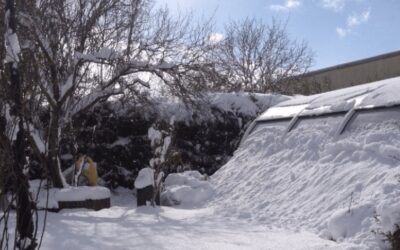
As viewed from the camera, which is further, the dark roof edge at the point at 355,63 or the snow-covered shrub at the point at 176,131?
the dark roof edge at the point at 355,63

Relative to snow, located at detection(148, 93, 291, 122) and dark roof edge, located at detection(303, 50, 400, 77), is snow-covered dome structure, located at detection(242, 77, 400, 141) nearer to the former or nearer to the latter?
snow, located at detection(148, 93, 291, 122)

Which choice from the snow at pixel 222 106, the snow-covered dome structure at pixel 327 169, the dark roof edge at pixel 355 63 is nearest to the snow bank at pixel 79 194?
the snow-covered dome structure at pixel 327 169

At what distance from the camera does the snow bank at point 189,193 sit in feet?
29.3

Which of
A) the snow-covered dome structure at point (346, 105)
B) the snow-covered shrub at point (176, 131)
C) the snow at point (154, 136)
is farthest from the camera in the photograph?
the snow-covered shrub at point (176, 131)

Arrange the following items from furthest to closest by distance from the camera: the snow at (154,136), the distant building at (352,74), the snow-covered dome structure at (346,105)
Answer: the distant building at (352,74) < the snow at (154,136) < the snow-covered dome structure at (346,105)

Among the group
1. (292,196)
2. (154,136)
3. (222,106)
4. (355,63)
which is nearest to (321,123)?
(292,196)

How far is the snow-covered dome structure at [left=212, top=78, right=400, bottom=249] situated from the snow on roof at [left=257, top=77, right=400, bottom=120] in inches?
0.7

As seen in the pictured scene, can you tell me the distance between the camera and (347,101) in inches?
326

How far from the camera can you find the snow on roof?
24.8 feet

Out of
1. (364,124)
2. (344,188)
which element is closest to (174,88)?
(364,124)

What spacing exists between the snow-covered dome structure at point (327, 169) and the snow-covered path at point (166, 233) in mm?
382

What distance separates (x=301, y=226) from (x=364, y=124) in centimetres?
219

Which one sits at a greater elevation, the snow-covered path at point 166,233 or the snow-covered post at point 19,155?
the snow-covered post at point 19,155

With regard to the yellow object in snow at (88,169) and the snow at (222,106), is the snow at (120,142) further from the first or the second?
the yellow object in snow at (88,169)
